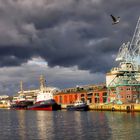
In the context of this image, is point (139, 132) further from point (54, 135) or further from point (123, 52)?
point (123, 52)

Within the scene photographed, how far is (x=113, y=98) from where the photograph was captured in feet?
546

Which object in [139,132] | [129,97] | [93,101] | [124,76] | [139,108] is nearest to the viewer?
[139,132]

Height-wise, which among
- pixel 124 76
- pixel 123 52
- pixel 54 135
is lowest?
pixel 54 135

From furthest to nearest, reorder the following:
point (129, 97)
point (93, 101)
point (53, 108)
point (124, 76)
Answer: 1. point (93, 101)
2. point (53, 108)
3. point (129, 97)
4. point (124, 76)

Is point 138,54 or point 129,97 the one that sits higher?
point 138,54

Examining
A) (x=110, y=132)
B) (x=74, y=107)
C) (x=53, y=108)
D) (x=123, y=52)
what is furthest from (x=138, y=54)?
(x=110, y=132)

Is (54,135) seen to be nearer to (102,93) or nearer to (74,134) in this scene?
(74,134)

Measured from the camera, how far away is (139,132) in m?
64.6

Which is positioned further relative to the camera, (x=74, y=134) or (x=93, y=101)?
(x=93, y=101)

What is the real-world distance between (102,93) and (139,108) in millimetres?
59172

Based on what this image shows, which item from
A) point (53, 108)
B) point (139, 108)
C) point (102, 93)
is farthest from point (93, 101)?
point (139, 108)

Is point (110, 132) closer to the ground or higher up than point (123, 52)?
closer to the ground

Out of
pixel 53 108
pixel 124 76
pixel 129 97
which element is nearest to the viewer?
pixel 124 76

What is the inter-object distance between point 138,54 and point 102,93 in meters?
36.7
